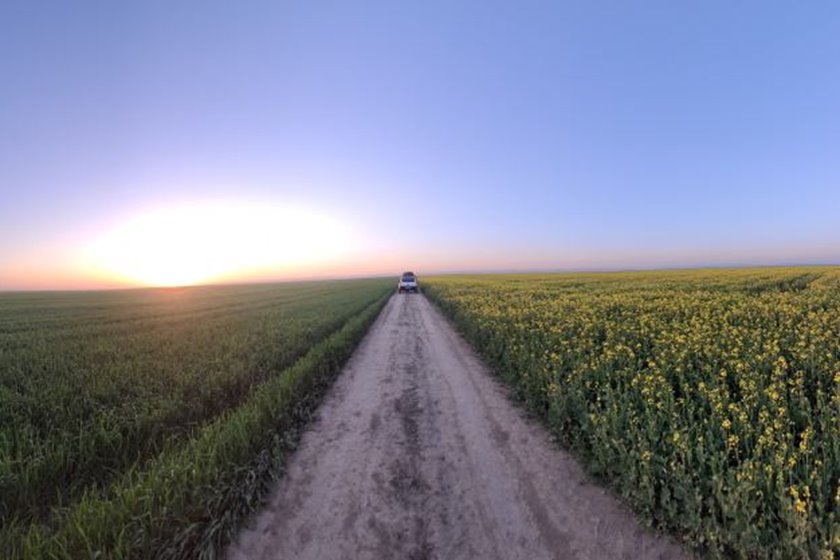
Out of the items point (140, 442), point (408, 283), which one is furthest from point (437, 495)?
point (408, 283)

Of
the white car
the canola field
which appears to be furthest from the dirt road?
the white car

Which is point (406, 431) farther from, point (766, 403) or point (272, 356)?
point (272, 356)

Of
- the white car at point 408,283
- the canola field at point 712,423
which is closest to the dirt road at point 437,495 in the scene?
the canola field at point 712,423

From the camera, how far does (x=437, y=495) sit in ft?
16.4

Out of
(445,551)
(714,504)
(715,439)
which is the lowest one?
(445,551)

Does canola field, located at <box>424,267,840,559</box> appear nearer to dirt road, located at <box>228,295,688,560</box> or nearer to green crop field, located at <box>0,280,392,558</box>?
dirt road, located at <box>228,295,688,560</box>

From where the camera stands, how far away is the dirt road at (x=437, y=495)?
4.07 meters

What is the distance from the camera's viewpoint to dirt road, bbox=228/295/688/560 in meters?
4.07

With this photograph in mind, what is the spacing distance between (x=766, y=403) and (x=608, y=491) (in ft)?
7.85

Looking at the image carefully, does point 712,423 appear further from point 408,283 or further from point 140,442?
point 408,283

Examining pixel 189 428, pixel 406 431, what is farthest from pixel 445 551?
pixel 189 428

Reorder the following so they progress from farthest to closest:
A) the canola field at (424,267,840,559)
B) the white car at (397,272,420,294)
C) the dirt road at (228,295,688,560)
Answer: the white car at (397,272,420,294)
the dirt road at (228,295,688,560)
the canola field at (424,267,840,559)

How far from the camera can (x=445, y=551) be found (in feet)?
13.2

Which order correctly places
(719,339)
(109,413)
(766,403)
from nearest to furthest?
(766,403) < (109,413) < (719,339)
